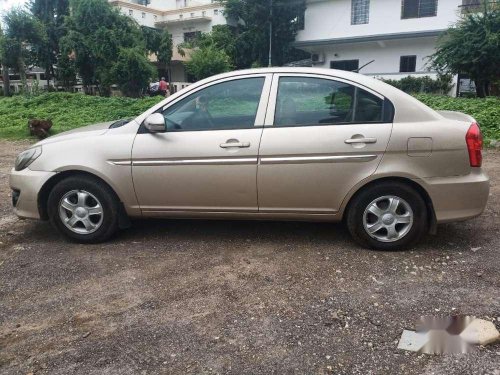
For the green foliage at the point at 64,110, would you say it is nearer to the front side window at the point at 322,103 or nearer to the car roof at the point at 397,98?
the front side window at the point at 322,103

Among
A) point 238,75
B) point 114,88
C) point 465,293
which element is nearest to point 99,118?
point 114,88

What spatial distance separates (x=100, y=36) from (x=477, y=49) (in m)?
14.9

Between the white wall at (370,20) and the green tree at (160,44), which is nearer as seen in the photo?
the white wall at (370,20)

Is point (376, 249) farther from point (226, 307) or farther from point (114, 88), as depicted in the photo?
point (114, 88)

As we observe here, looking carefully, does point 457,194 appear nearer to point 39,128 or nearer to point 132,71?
point 39,128

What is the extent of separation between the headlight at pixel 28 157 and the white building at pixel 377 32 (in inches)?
971

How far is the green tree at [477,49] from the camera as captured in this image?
1396 centimetres

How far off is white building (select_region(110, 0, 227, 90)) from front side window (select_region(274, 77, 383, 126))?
31084mm

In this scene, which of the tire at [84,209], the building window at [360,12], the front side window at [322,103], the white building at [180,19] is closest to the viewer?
the front side window at [322,103]

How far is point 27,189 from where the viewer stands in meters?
4.37

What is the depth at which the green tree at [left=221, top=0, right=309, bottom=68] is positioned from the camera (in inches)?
1182

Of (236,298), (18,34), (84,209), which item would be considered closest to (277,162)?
(236,298)

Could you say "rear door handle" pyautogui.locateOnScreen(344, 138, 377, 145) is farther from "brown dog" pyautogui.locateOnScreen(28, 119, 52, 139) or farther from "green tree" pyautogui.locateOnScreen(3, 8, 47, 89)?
"green tree" pyautogui.locateOnScreen(3, 8, 47, 89)

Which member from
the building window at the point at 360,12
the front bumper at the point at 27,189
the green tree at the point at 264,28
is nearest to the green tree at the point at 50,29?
the green tree at the point at 264,28
